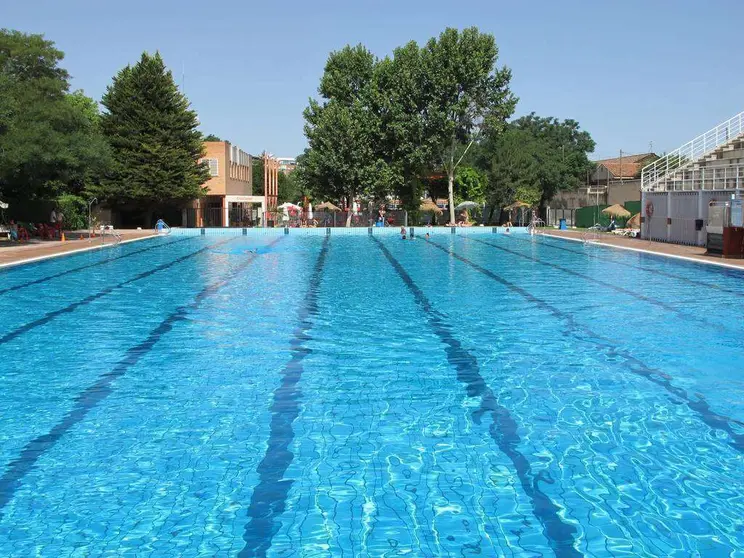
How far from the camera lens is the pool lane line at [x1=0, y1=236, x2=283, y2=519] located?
544 centimetres

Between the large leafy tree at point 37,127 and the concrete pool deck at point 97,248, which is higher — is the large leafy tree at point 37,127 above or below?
above

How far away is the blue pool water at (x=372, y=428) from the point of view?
467cm

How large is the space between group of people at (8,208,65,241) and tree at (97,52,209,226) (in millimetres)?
7808

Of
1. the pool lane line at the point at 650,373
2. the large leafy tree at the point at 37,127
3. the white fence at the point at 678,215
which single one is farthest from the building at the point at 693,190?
the large leafy tree at the point at 37,127

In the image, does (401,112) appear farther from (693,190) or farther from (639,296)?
(639,296)

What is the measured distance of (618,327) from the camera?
37.3 ft

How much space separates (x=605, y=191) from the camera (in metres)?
64.9

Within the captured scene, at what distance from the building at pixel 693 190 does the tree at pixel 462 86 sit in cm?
1646

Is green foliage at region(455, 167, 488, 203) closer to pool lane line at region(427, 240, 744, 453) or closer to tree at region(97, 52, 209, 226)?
tree at region(97, 52, 209, 226)

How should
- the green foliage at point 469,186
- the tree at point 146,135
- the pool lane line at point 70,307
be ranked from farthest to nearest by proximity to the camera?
the green foliage at point 469,186
the tree at point 146,135
the pool lane line at point 70,307

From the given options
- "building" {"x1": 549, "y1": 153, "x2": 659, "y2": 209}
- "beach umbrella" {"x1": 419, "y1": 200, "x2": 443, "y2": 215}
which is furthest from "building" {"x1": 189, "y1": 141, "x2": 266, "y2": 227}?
"building" {"x1": 549, "y1": 153, "x2": 659, "y2": 209}

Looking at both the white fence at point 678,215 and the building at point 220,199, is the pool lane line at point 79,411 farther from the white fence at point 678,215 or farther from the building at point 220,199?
the building at point 220,199

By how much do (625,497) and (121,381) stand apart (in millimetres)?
5273

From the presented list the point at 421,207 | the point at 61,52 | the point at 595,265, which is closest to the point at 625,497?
the point at 595,265
